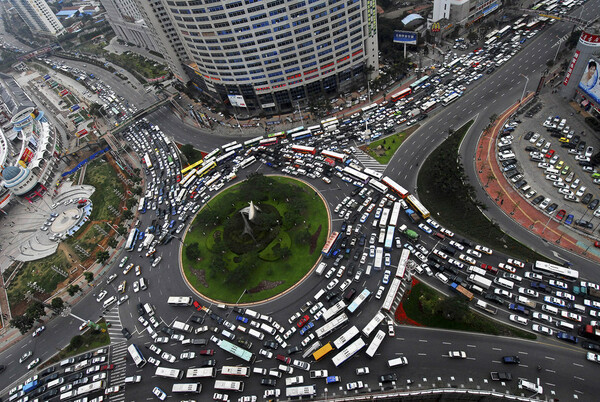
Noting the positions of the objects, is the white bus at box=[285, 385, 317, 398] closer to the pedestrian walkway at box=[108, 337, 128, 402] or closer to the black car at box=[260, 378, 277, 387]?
the black car at box=[260, 378, 277, 387]

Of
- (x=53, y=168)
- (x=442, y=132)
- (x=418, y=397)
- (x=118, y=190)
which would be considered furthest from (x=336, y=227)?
(x=53, y=168)

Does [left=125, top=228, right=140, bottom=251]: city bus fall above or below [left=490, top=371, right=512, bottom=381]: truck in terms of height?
above

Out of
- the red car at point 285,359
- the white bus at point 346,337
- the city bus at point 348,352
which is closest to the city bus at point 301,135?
the white bus at point 346,337

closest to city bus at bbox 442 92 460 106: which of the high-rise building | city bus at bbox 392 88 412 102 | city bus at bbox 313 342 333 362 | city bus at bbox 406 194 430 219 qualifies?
city bus at bbox 392 88 412 102

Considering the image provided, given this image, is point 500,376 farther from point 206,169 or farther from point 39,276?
point 39,276

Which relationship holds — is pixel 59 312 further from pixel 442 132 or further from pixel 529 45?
pixel 529 45

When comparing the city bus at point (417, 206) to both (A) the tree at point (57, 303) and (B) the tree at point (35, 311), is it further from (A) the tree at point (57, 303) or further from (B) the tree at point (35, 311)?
(B) the tree at point (35, 311)
